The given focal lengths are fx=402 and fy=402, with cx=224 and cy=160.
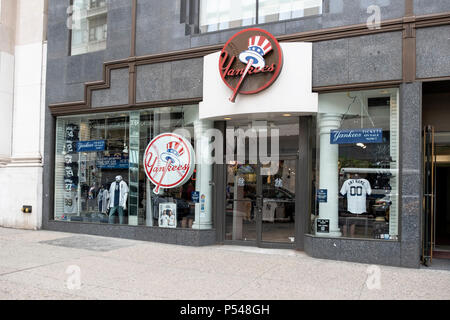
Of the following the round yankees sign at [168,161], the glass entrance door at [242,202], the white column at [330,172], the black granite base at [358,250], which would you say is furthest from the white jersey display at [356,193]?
the round yankees sign at [168,161]

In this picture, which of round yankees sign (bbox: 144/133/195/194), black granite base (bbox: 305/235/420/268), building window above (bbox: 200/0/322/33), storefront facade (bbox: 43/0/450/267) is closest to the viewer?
Answer: black granite base (bbox: 305/235/420/268)

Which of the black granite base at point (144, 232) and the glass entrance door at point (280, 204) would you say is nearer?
the glass entrance door at point (280, 204)

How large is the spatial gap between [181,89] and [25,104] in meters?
5.49

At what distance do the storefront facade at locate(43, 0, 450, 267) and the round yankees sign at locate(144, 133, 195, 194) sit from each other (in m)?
0.03

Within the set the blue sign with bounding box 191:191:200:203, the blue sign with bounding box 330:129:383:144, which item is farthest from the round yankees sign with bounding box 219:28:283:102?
the blue sign with bounding box 191:191:200:203

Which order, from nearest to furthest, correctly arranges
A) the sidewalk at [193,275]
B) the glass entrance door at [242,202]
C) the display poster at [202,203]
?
the sidewalk at [193,275], the glass entrance door at [242,202], the display poster at [202,203]

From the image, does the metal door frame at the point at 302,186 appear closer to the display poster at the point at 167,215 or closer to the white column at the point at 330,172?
the white column at the point at 330,172

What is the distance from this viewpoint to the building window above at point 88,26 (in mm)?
11359

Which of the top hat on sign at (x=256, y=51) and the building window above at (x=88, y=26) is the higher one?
the building window above at (x=88, y=26)

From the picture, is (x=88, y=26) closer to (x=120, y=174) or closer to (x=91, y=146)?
(x=91, y=146)

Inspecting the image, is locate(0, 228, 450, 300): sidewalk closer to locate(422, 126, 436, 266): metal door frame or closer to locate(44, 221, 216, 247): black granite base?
locate(44, 221, 216, 247): black granite base

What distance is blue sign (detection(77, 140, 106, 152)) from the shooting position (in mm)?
11219
